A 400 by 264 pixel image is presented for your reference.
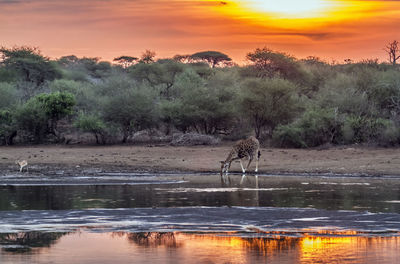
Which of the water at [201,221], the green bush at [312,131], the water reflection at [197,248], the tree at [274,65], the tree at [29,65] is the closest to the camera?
the water reflection at [197,248]

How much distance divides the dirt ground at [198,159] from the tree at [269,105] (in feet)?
11.3

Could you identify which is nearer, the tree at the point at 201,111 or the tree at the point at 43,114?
the tree at the point at 43,114

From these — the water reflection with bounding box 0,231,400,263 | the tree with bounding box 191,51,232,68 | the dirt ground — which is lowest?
the water reflection with bounding box 0,231,400,263

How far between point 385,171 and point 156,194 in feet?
34.0

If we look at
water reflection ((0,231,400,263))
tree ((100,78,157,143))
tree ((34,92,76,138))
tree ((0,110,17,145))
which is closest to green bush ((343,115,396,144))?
tree ((100,78,157,143))

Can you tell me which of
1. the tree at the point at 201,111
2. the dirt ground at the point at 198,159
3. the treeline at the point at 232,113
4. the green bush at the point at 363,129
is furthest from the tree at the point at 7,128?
the green bush at the point at 363,129

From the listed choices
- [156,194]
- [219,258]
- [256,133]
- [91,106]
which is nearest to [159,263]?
[219,258]

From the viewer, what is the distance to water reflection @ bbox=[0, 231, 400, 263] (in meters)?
12.6

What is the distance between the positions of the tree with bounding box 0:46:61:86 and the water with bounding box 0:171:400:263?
37.9 m

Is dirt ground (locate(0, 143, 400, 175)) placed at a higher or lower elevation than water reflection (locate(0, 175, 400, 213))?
higher

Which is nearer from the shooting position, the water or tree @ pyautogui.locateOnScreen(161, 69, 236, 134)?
the water

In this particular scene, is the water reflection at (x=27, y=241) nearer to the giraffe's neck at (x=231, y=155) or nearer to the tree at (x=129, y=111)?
the giraffe's neck at (x=231, y=155)

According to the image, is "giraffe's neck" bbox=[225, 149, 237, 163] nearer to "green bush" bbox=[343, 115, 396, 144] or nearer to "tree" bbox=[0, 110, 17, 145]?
"green bush" bbox=[343, 115, 396, 144]

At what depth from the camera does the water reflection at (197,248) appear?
41.2 ft
